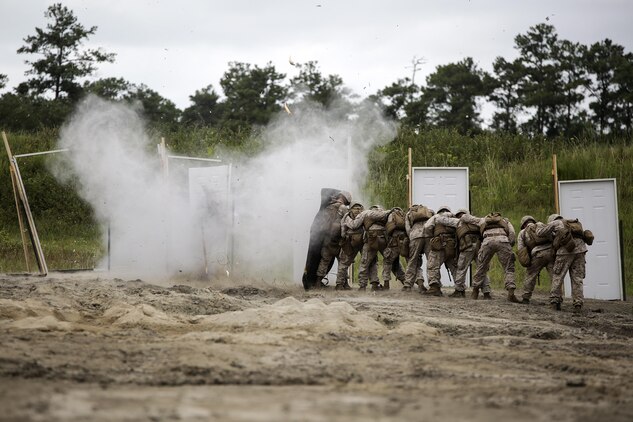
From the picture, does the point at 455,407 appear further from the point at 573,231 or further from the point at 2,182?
the point at 2,182

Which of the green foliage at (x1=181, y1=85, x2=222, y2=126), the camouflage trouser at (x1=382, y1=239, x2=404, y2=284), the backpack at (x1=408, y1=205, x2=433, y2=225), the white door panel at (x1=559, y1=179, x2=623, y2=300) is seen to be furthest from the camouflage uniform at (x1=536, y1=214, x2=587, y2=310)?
the green foliage at (x1=181, y1=85, x2=222, y2=126)

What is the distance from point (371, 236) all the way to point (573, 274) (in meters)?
4.08

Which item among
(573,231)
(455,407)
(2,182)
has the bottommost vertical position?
(455,407)

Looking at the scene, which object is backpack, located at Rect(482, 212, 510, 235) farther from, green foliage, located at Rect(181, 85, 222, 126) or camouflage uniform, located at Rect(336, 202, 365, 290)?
green foliage, located at Rect(181, 85, 222, 126)

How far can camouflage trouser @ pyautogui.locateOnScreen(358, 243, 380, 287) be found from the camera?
1778cm

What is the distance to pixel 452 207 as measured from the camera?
64.9 feet

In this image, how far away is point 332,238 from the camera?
714 inches

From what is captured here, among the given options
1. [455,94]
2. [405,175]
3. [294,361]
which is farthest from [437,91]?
[294,361]

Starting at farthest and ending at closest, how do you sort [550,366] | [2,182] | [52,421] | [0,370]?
[2,182]
[550,366]
[0,370]
[52,421]

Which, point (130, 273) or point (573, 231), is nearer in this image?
point (573, 231)

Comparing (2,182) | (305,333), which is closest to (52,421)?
(305,333)

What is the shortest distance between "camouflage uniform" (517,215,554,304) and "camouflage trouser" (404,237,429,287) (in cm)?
195

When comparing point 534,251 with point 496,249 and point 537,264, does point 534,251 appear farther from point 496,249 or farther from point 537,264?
point 496,249

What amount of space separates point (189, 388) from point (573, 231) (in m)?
9.49
